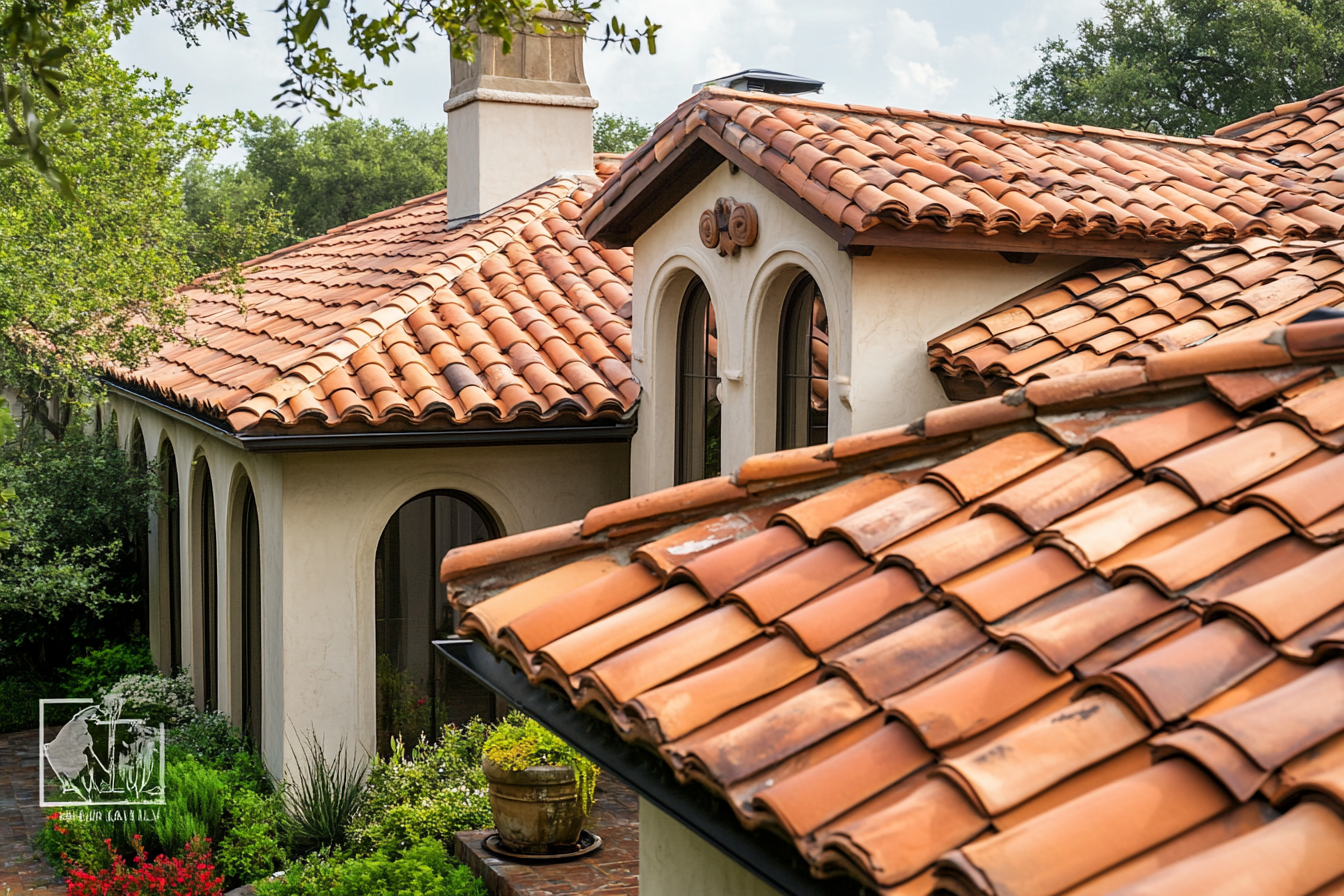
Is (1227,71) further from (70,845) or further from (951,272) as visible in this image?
(70,845)

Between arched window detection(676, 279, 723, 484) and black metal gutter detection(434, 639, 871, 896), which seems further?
arched window detection(676, 279, 723, 484)

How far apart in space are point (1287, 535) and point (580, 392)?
264 inches

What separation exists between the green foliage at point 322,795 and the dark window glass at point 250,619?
155cm

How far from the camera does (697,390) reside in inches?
349

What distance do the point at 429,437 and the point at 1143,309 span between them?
5.03 m

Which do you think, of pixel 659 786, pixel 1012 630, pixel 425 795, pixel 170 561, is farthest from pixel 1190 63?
pixel 659 786

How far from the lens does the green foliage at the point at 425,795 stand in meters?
8.32

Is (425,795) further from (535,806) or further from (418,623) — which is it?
(418,623)

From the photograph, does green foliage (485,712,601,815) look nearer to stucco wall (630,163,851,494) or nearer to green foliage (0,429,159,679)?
stucco wall (630,163,851,494)

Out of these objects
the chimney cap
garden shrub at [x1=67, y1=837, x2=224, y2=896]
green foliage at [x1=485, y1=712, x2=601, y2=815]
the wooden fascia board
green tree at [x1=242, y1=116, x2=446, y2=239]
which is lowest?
garden shrub at [x1=67, y1=837, x2=224, y2=896]

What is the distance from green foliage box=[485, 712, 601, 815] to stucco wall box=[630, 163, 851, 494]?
215 cm

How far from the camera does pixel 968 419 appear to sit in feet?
13.2

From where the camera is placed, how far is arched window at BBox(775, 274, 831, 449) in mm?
7625

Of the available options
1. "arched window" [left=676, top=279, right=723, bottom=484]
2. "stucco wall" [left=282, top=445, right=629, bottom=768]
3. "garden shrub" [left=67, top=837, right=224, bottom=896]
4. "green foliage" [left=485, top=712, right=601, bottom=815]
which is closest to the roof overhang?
"arched window" [left=676, top=279, right=723, bottom=484]
